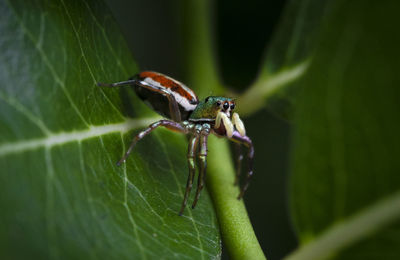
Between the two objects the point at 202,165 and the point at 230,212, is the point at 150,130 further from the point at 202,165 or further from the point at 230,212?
the point at 230,212

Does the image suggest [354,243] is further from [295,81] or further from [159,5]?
[159,5]

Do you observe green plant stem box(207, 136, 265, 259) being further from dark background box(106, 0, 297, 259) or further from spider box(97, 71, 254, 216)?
dark background box(106, 0, 297, 259)

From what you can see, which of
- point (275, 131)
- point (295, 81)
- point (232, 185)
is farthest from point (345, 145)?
point (275, 131)

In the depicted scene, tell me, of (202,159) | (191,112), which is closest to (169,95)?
(191,112)

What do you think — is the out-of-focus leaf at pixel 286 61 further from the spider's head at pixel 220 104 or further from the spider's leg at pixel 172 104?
the spider's leg at pixel 172 104

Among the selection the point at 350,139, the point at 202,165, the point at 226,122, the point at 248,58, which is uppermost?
the point at 248,58

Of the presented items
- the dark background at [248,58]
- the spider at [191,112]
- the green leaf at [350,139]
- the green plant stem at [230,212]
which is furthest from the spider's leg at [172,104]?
the green leaf at [350,139]

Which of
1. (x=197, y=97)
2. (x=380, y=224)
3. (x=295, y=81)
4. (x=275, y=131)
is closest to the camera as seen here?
(x=380, y=224)
